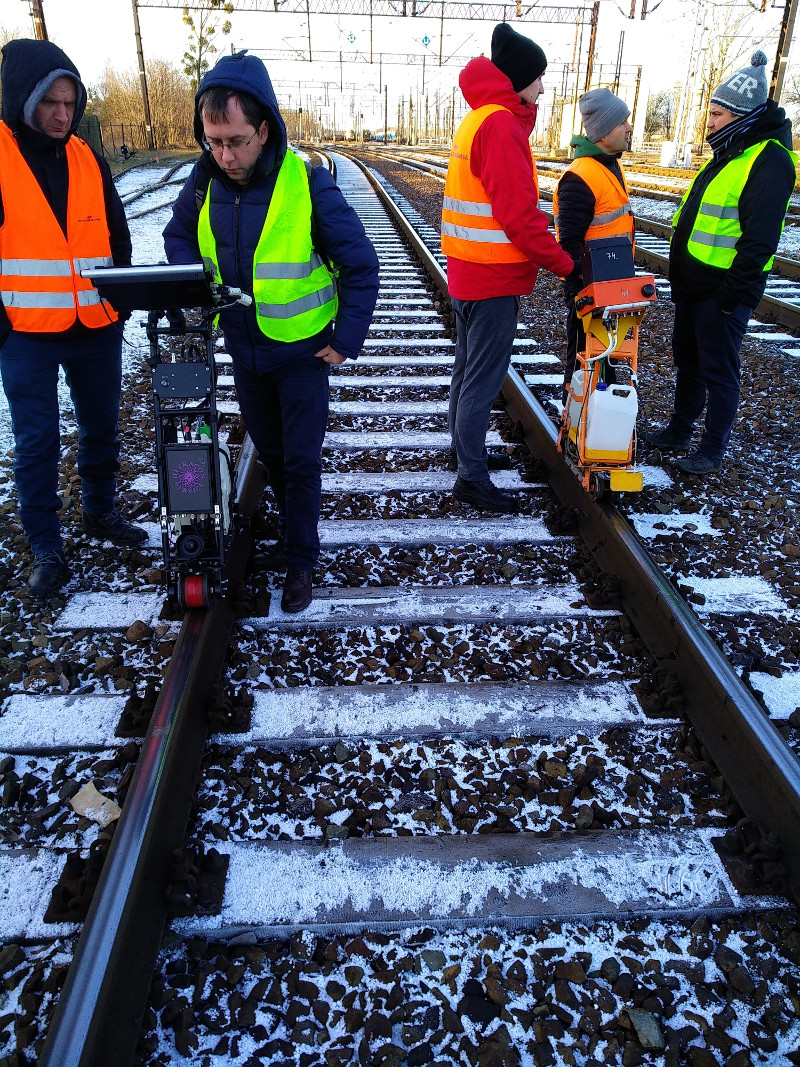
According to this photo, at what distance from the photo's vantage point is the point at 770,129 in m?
3.92

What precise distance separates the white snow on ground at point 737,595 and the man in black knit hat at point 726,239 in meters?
1.15

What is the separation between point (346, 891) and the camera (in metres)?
2.03

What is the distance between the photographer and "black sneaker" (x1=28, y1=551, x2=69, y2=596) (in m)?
3.24

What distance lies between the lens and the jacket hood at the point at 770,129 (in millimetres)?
3918

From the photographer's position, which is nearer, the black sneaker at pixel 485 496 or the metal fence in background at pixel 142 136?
the black sneaker at pixel 485 496

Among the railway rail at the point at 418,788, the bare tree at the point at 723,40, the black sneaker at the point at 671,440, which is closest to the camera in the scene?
the railway rail at the point at 418,788

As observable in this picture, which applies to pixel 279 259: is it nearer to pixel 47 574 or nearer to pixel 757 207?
pixel 47 574

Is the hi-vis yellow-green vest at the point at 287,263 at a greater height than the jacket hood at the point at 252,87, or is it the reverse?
the jacket hood at the point at 252,87

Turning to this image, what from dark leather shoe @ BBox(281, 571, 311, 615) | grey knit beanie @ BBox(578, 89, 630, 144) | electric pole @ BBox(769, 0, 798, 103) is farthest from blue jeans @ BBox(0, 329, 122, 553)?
electric pole @ BBox(769, 0, 798, 103)

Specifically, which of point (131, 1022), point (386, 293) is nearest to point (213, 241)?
point (131, 1022)

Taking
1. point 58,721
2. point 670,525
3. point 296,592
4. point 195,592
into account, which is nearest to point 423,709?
point 296,592

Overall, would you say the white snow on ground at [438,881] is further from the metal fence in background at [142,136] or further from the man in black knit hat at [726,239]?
the metal fence in background at [142,136]

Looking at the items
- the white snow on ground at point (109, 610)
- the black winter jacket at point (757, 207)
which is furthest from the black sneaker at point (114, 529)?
the black winter jacket at point (757, 207)

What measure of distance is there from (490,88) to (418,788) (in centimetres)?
291
